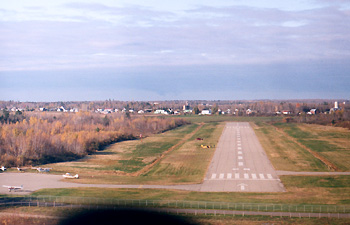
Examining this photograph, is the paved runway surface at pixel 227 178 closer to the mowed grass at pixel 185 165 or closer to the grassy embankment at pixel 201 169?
the mowed grass at pixel 185 165

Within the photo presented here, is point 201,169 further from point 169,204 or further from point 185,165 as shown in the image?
Result: point 169,204

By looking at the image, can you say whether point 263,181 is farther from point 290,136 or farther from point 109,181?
point 290,136

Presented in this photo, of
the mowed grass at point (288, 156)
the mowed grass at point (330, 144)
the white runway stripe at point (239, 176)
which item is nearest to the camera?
the white runway stripe at point (239, 176)

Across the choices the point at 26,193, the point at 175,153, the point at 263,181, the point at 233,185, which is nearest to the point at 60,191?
the point at 26,193

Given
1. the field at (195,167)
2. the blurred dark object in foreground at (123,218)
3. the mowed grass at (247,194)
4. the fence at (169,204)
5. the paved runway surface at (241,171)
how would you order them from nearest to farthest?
the blurred dark object in foreground at (123,218)
the fence at (169,204)
the mowed grass at (247,194)
the field at (195,167)
the paved runway surface at (241,171)

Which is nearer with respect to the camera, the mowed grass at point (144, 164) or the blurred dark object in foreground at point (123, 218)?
the blurred dark object in foreground at point (123, 218)

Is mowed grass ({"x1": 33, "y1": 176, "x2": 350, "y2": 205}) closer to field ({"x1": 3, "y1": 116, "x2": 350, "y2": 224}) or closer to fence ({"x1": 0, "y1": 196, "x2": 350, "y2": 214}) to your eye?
field ({"x1": 3, "y1": 116, "x2": 350, "y2": 224})

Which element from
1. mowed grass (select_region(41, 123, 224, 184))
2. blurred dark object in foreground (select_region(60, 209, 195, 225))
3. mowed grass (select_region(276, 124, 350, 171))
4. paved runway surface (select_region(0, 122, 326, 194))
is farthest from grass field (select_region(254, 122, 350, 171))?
blurred dark object in foreground (select_region(60, 209, 195, 225))

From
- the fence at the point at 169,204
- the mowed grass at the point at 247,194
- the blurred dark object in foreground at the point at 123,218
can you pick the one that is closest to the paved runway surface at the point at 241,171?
the mowed grass at the point at 247,194
